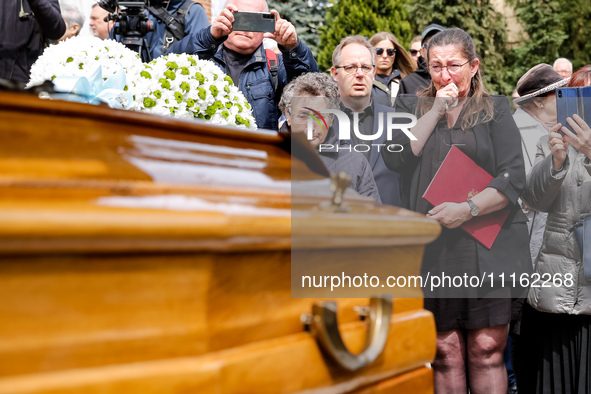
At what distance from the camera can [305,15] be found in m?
14.9

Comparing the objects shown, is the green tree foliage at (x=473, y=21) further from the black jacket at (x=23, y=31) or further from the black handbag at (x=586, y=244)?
the black jacket at (x=23, y=31)

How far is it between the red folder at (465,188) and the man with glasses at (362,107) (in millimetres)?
322

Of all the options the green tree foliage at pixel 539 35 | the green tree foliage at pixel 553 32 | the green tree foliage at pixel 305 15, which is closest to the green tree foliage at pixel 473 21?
the green tree foliage at pixel 539 35

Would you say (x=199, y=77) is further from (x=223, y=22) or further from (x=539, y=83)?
(x=539, y=83)

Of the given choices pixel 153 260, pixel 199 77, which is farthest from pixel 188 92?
pixel 153 260

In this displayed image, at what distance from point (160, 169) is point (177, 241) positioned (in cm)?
18

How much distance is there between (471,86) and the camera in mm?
2949

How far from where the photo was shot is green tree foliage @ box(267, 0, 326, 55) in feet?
47.3

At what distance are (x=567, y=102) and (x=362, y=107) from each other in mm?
996

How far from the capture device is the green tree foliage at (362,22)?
37.8 ft

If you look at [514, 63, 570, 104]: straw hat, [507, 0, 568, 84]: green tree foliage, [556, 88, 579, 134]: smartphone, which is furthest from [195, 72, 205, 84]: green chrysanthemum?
[507, 0, 568, 84]: green tree foliage

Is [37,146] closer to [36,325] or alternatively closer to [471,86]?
[36,325]

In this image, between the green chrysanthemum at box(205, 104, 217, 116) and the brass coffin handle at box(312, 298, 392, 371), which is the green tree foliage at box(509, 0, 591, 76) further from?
the brass coffin handle at box(312, 298, 392, 371)

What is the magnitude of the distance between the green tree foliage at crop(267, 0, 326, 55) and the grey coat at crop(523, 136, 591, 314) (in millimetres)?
11691
